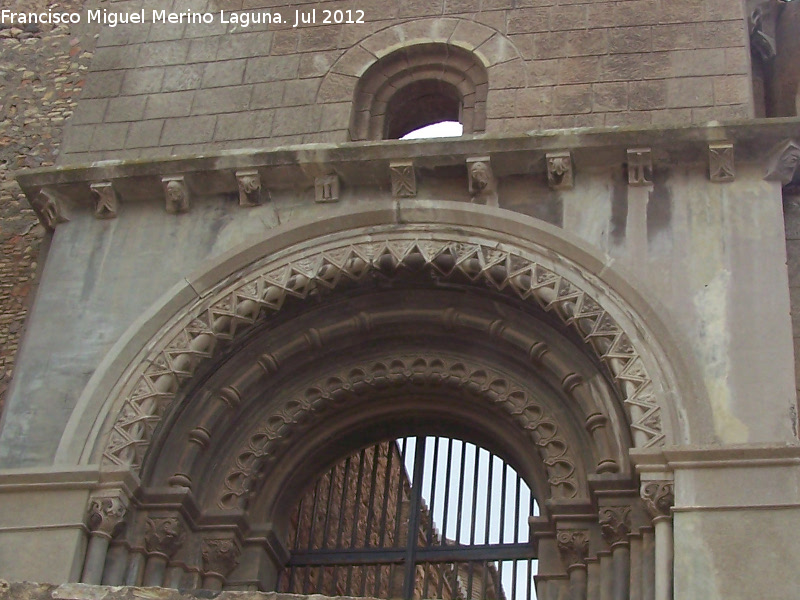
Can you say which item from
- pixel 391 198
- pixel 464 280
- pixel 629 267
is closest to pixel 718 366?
pixel 629 267

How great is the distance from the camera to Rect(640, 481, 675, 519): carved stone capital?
926 cm

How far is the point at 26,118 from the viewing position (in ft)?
45.5

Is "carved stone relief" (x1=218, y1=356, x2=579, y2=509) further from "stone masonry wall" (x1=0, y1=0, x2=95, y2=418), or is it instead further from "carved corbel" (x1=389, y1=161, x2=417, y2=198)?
"stone masonry wall" (x1=0, y1=0, x2=95, y2=418)

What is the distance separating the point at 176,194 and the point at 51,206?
1.14 meters

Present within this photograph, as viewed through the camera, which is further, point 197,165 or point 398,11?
point 398,11

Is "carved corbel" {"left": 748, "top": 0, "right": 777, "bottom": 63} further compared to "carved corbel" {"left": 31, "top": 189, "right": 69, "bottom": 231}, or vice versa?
"carved corbel" {"left": 748, "top": 0, "right": 777, "bottom": 63}

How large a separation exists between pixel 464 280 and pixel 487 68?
235cm

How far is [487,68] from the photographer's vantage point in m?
12.4

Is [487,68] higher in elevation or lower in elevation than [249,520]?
higher

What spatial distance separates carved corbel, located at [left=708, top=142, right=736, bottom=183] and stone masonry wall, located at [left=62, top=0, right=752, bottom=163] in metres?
0.65

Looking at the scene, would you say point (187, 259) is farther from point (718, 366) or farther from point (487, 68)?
point (718, 366)

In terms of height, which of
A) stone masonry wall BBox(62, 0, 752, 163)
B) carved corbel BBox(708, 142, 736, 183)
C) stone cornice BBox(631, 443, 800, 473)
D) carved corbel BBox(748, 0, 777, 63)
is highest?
carved corbel BBox(748, 0, 777, 63)

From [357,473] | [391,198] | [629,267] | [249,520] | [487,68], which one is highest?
[487,68]

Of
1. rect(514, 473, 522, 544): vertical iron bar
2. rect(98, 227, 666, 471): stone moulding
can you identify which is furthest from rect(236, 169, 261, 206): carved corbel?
rect(514, 473, 522, 544): vertical iron bar
